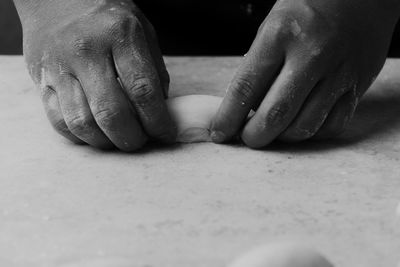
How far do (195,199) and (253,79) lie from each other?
0.23 metres

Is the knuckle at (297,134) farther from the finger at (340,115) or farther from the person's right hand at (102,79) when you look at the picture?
the person's right hand at (102,79)

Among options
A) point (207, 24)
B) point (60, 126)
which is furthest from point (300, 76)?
point (207, 24)

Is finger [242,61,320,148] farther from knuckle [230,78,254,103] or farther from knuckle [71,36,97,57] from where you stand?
knuckle [71,36,97,57]

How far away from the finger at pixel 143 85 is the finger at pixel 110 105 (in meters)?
0.01

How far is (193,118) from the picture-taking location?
1.08 metres

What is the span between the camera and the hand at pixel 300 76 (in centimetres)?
101

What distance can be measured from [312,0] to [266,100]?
0.63ft

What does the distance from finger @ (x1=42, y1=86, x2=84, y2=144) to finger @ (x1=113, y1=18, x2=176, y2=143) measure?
124 mm

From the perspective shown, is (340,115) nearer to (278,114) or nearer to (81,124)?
(278,114)

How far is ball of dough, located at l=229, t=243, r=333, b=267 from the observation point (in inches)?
28.5

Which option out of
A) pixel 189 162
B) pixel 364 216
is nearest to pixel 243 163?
pixel 189 162

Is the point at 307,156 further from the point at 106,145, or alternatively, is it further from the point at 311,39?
the point at 106,145

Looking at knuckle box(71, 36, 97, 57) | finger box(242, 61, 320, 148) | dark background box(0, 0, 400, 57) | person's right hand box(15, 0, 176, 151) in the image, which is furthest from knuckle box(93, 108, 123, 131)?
dark background box(0, 0, 400, 57)

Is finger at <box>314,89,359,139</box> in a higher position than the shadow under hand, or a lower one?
higher
